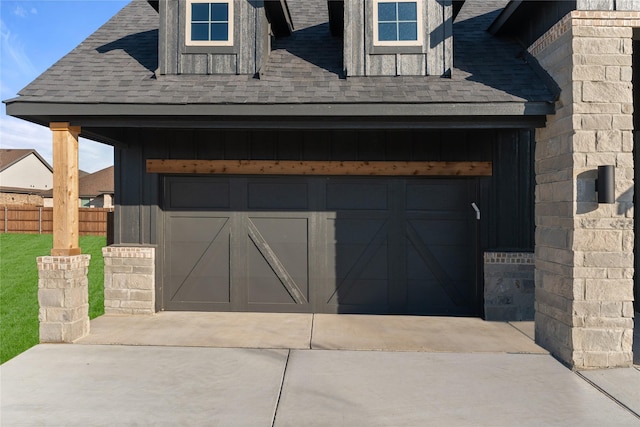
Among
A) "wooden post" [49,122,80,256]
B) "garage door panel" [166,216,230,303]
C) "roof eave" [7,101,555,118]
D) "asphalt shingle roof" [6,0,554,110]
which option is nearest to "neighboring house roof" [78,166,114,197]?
"garage door panel" [166,216,230,303]

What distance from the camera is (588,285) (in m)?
4.59

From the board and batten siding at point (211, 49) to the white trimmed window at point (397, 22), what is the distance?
186cm

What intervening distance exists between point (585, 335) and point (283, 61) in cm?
576

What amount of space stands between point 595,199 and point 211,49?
230 inches

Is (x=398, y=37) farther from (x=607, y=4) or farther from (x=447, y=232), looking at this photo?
(x=447, y=232)

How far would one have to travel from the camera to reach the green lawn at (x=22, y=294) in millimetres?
5316

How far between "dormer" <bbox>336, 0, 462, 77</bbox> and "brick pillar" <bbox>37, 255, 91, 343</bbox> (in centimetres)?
492

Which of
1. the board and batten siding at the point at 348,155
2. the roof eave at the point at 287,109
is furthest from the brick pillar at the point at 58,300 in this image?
the roof eave at the point at 287,109

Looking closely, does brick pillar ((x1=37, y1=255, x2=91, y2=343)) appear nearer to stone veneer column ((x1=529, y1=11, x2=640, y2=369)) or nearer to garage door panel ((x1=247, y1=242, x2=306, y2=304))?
garage door panel ((x1=247, y1=242, x2=306, y2=304))

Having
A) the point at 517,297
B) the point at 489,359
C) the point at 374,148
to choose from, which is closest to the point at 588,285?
the point at 489,359

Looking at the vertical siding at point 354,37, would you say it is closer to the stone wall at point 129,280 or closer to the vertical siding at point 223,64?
the vertical siding at point 223,64

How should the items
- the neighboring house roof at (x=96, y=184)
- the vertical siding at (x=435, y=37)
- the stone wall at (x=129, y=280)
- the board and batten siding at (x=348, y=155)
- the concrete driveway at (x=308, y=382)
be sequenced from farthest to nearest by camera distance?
the neighboring house roof at (x=96, y=184) < the stone wall at (x=129, y=280) < the board and batten siding at (x=348, y=155) < the vertical siding at (x=435, y=37) < the concrete driveway at (x=308, y=382)

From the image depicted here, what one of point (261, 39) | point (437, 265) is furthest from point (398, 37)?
point (437, 265)

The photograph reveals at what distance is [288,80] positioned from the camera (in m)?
5.72
